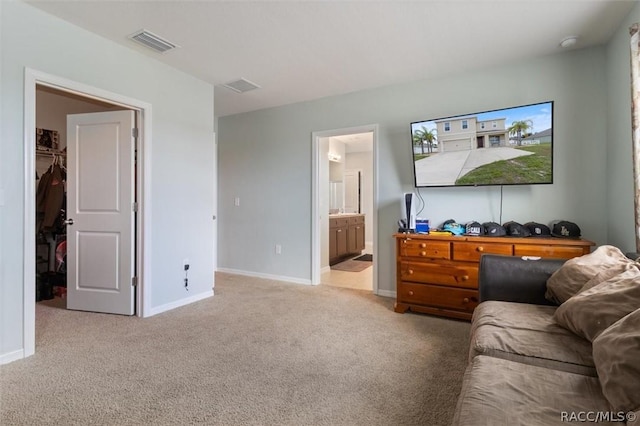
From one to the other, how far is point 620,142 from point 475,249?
4.46 ft

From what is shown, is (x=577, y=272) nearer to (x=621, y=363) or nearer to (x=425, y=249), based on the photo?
(x=621, y=363)

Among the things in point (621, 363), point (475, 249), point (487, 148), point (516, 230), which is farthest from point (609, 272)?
point (487, 148)

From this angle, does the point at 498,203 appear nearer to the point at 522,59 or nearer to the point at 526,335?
the point at 522,59

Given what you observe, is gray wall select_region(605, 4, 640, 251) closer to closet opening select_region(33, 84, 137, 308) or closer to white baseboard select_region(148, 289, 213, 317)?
white baseboard select_region(148, 289, 213, 317)

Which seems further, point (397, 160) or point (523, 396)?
point (397, 160)

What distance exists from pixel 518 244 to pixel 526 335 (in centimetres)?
142

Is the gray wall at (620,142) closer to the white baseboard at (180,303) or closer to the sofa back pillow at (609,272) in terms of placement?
the sofa back pillow at (609,272)

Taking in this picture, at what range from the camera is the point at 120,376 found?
193 centimetres

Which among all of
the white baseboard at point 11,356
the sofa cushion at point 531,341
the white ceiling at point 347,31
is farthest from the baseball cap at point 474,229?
the white baseboard at point 11,356

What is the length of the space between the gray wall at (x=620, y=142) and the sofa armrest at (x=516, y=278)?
0.89 m

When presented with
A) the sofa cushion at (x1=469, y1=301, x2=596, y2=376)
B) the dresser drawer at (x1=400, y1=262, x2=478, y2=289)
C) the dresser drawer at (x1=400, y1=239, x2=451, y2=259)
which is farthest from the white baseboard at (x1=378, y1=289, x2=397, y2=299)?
the sofa cushion at (x1=469, y1=301, x2=596, y2=376)

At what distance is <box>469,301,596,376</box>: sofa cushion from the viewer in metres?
1.27

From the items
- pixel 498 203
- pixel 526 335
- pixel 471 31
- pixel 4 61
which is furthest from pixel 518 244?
pixel 4 61

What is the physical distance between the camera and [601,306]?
52.0 inches
